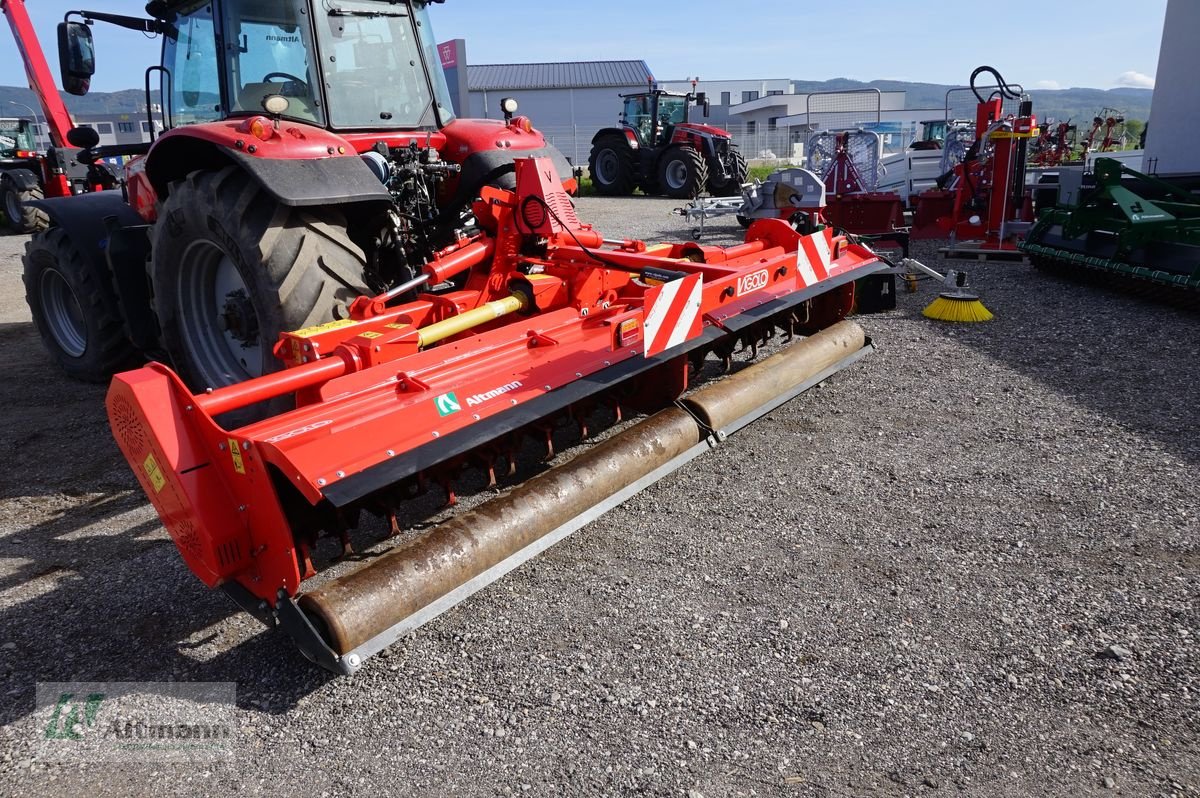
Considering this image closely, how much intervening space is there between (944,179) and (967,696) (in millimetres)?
10601

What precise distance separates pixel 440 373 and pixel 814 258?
242cm

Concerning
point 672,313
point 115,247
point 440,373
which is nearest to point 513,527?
point 440,373

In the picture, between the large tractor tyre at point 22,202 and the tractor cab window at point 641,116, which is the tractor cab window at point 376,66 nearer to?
the large tractor tyre at point 22,202

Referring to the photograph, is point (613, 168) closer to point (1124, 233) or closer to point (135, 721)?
point (1124, 233)

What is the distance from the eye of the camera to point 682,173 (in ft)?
54.4

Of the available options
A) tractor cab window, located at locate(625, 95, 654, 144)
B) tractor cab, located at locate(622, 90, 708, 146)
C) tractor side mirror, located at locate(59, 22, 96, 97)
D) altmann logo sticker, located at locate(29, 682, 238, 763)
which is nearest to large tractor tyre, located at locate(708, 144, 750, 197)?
tractor cab, located at locate(622, 90, 708, 146)

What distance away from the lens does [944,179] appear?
1124 cm

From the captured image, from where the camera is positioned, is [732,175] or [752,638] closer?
[752,638]

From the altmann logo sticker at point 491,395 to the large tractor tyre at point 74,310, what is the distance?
3.35 meters

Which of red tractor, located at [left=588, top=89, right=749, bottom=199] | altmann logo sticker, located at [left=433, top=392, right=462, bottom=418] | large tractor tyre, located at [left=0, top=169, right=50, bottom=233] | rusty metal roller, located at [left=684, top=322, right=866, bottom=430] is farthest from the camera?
red tractor, located at [left=588, top=89, right=749, bottom=199]

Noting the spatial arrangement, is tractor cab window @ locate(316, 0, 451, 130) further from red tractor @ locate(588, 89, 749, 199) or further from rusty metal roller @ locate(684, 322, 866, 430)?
red tractor @ locate(588, 89, 749, 199)

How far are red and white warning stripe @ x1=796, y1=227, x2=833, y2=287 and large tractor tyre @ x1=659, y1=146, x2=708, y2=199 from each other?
468 inches

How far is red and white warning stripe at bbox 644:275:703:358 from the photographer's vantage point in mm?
3133

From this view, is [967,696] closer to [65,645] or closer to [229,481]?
[229,481]
